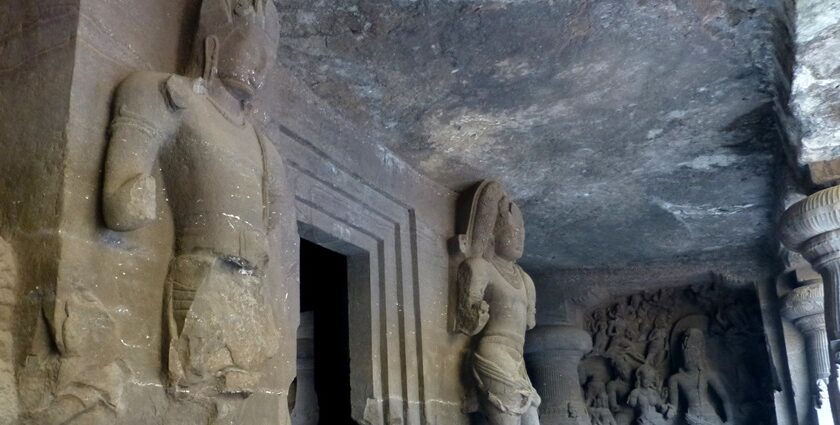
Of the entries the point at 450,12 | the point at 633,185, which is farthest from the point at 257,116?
the point at 633,185

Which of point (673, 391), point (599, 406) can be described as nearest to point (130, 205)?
point (599, 406)

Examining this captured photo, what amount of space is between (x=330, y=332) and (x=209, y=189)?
245 centimetres

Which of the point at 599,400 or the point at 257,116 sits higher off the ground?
the point at 257,116

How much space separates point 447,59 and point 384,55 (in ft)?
1.03

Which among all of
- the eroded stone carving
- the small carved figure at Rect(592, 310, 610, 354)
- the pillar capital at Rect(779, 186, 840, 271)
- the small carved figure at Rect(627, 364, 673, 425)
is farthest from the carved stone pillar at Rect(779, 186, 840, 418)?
the eroded stone carving

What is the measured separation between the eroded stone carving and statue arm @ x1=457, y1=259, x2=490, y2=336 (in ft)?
10.3

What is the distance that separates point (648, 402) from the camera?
7777 mm

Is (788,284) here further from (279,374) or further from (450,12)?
(279,374)

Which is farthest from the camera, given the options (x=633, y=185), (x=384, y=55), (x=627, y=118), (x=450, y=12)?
(x=633, y=185)

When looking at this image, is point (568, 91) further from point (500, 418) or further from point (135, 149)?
point (135, 149)

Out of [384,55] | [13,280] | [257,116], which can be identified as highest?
[384,55]

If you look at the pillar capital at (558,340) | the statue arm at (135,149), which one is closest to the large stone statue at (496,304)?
the pillar capital at (558,340)

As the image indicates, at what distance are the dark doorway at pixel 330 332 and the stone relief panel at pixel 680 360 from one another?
3.55 meters

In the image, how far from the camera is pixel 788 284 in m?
7.21
